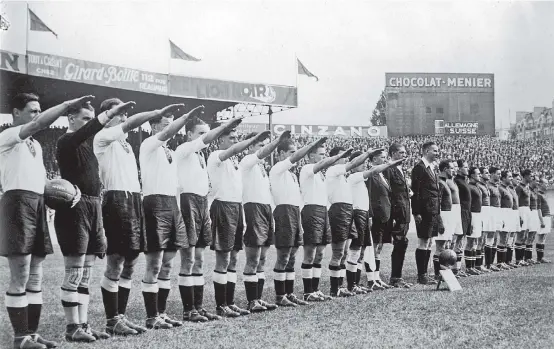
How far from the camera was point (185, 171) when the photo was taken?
22.6 feet

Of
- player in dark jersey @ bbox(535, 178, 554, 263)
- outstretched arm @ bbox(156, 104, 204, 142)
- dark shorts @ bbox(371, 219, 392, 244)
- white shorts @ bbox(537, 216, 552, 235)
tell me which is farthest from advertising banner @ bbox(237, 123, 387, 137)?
outstretched arm @ bbox(156, 104, 204, 142)

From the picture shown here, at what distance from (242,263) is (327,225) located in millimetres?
6161

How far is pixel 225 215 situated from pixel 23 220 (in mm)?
2537

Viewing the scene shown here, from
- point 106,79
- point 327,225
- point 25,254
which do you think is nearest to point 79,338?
point 25,254

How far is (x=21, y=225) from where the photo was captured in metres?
5.11

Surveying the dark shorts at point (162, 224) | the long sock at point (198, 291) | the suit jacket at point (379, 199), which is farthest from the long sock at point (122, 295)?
the suit jacket at point (379, 199)

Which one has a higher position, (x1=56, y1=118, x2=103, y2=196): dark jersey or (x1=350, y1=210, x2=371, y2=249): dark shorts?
(x1=56, y1=118, x2=103, y2=196): dark jersey

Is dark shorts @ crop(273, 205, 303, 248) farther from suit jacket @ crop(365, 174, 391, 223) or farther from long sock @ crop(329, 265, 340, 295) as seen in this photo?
suit jacket @ crop(365, 174, 391, 223)

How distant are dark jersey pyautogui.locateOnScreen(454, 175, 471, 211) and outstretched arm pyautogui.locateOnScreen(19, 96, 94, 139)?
341 inches

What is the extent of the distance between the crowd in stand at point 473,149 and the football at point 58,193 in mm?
17902

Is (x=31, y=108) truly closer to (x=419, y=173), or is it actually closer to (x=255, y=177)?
(x=255, y=177)

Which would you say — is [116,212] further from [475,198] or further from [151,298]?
[475,198]

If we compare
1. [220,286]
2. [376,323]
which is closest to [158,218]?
[220,286]

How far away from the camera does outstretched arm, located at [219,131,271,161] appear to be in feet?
22.5
